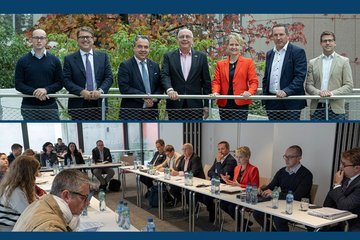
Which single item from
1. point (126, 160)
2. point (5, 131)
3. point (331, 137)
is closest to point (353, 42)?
point (331, 137)

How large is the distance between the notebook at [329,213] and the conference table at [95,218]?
1580 millimetres

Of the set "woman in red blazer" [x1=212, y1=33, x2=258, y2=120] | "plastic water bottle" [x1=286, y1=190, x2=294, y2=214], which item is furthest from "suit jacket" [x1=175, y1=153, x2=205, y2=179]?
"plastic water bottle" [x1=286, y1=190, x2=294, y2=214]

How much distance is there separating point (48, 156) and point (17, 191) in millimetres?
924

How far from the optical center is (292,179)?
4.42 metres

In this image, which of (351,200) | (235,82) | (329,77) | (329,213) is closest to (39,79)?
(235,82)

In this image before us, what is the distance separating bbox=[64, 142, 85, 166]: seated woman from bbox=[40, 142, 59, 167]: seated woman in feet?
0.33

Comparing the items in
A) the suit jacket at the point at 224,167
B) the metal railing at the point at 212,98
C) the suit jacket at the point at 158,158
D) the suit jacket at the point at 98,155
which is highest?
the metal railing at the point at 212,98

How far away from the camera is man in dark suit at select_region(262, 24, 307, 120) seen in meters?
4.15

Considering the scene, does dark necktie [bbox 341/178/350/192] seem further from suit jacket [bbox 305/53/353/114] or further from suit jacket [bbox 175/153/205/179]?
suit jacket [bbox 175/153/205/179]

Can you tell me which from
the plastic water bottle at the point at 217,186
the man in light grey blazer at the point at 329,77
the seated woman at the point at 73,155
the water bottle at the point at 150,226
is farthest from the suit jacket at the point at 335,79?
the seated woman at the point at 73,155

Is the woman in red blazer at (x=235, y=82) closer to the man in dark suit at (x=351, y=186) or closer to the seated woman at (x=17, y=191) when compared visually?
the man in dark suit at (x=351, y=186)

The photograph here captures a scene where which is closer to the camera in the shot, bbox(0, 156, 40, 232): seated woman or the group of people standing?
bbox(0, 156, 40, 232): seated woman

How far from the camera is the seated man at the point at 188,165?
4105mm

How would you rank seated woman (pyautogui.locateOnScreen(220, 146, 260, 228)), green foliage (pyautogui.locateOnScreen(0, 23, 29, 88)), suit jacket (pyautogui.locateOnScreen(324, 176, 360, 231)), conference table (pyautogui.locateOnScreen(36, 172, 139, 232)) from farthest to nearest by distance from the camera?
green foliage (pyautogui.locateOnScreen(0, 23, 29, 88))
seated woman (pyautogui.locateOnScreen(220, 146, 260, 228))
suit jacket (pyautogui.locateOnScreen(324, 176, 360, 231))
conference table (pyautogui.locateOnScreen(36, 172, 139, 232))
